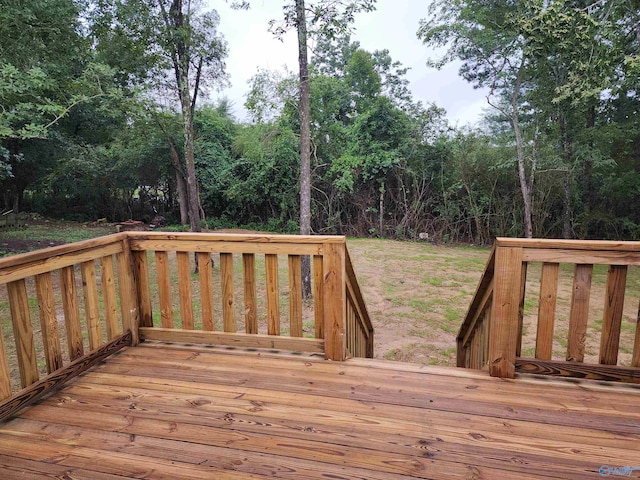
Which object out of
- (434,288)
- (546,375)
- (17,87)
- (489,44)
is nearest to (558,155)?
(489,44)

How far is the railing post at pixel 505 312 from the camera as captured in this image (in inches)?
72.7

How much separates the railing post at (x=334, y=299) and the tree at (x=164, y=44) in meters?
5.42

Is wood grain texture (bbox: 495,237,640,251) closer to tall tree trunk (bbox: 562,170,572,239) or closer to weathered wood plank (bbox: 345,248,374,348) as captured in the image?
weathered wood plank (bbox: 345,248,374,348)

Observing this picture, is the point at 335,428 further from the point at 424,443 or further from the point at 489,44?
the point at 489,44

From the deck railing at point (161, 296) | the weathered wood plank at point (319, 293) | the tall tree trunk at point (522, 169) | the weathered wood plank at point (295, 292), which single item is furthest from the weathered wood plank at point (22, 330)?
the tall tree trunk at point (522, 169)

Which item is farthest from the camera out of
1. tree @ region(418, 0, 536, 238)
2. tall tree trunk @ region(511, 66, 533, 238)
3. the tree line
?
tall tree trunk @ region(511, 66, 533, 238)

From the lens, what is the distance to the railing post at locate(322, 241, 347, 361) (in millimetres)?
2086

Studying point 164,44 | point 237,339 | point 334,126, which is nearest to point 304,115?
point 164,44

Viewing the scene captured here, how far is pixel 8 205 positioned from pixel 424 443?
16283 millimetres

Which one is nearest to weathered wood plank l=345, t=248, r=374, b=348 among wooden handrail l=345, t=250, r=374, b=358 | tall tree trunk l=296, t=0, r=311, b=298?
wooden handrail l=345, t=250, r=374, b=358

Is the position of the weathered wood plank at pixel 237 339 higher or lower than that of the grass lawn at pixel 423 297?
higher

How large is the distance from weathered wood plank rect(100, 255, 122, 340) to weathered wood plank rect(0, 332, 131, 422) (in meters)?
0.08

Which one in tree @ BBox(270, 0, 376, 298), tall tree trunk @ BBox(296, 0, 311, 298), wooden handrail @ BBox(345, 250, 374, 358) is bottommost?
wooden handrail @ BBox(345, 250, 374, 358)

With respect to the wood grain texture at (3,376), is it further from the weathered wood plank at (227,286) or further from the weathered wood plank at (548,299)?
the weathered wood plank at (548,299)
